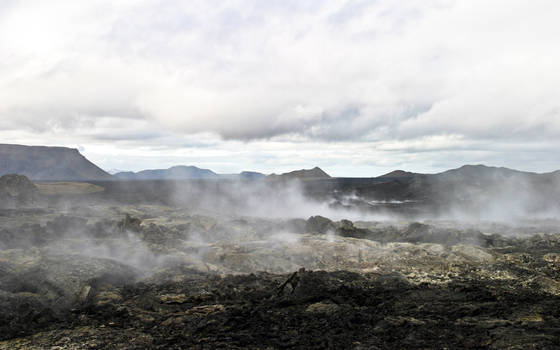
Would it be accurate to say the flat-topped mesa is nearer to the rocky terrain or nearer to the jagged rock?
the rocky terrain

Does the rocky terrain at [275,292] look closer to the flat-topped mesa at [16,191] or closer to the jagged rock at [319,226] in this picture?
the jagged rock at [319,226]

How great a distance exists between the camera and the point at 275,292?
62.4 feet

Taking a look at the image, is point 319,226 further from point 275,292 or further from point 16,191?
point 16,191

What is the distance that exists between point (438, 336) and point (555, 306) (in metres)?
6.82

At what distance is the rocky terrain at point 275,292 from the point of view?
44.1 ft

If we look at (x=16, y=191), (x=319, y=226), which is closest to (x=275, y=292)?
(x=319, y=226)

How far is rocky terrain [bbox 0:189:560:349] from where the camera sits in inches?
529

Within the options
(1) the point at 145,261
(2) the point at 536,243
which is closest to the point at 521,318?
(2) the point at 536,243

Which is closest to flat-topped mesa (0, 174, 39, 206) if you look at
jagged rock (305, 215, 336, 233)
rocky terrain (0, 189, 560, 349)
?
rocky terrain (0, 189, 560, 349)

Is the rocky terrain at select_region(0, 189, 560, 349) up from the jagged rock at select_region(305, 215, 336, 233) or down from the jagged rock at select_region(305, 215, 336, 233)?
down

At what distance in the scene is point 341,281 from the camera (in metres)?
20.9

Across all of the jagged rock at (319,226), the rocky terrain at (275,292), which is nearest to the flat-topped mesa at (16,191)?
the rocky terrain at (275,292)

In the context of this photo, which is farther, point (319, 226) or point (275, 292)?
point (319, 226)

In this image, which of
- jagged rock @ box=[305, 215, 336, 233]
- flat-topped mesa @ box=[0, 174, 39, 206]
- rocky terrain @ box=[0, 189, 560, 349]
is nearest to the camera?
rocky terrain @ box=[0, 189, 560, 349]
